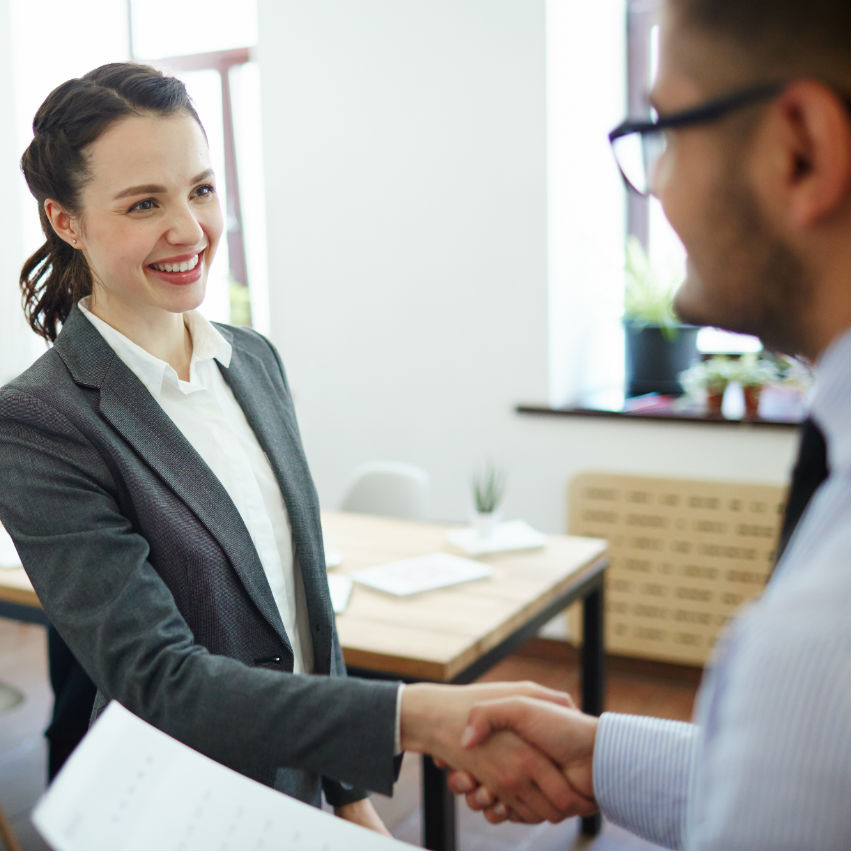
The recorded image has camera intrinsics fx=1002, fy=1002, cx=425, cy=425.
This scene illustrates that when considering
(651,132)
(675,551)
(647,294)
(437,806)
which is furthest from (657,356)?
(651,132)

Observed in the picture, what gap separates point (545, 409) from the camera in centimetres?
371

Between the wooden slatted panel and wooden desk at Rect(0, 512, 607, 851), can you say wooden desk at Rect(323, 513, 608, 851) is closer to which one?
wooden desk at Rect(0, 512, 607, 851)

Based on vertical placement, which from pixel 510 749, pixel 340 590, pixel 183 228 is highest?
pixel 183 228

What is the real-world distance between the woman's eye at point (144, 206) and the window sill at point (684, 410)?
2455mm

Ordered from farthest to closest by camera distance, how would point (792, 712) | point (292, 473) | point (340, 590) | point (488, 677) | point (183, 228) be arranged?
point (488, 677)
point (340, 590)
point (292, 473)
point (183, 228)
point (792, 712)

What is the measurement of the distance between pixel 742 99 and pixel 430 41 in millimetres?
3245

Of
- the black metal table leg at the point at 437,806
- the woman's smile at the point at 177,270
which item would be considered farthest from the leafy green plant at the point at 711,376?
the woman's smile at the point at 177,270

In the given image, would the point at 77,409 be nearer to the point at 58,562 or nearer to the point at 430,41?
the point at 58,562

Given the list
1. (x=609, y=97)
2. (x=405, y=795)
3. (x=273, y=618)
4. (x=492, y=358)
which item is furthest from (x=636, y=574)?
(x=273, y=618)

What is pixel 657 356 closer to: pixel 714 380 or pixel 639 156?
pixel 714 380

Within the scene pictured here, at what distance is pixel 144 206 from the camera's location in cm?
137

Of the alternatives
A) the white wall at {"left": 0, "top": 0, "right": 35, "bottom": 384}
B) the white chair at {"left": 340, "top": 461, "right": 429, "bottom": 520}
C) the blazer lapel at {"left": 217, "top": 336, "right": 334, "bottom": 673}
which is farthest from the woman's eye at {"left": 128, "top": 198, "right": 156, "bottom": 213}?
the white wall at {"left": 0, "top": 0, "right": 35, "bottom": 384}

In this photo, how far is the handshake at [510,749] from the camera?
48.3 inches

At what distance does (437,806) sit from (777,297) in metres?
1.38
